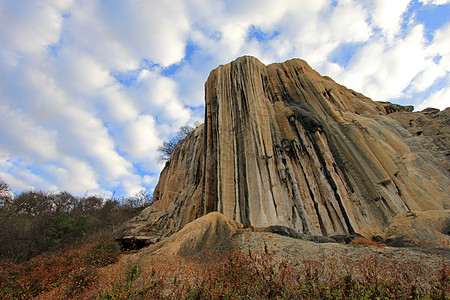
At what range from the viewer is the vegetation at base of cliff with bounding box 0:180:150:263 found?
1399 cm

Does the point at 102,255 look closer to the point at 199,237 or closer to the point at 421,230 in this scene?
the point at 199,237

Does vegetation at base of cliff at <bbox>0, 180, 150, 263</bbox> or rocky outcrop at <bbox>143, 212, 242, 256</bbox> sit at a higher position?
vegetation at base of cliff at <bbox>0, 180, 150, 263</bbox>

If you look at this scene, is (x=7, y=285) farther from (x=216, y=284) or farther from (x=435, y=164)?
(x=435, y=164)

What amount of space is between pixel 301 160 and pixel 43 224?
20822 millimetres

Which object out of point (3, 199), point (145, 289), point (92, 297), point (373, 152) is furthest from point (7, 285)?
point (3, 199)

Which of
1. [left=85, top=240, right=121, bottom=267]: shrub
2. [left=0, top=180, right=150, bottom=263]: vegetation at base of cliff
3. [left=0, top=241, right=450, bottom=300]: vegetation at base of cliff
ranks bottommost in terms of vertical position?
[left=0, top=241, right=450, bottom=300]: vegetation at base of cliff

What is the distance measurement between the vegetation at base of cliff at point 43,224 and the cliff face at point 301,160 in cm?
496

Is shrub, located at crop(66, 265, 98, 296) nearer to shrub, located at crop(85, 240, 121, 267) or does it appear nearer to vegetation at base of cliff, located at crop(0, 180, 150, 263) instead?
shrub, located at crop(85, 240, 121, 267)

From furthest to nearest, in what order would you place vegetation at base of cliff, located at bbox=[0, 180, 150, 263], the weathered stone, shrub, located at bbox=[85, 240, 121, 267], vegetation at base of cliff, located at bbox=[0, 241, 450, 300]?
vegetation at base of cliff, located at bbox=[0, 180, 150, 263] < shrub, located at bbox=[85, 240, 121, 267] < the weathered stone < vegetation at base of cliff, located at bbox=[0, 241, 450, 300]

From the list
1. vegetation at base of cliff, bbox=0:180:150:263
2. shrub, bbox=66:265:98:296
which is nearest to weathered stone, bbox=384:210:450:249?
shrub, bbox=66:265:98:296

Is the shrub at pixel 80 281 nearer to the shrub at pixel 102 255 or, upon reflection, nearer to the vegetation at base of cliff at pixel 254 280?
the vegetation at base of cliff at pixel 254 280

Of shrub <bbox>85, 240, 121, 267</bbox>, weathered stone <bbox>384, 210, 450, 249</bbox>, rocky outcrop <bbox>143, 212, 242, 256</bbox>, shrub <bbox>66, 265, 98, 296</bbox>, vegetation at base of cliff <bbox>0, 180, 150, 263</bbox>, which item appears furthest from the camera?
vegetation at base of cliff <bbox>0, 180, 150, 263</bbox>

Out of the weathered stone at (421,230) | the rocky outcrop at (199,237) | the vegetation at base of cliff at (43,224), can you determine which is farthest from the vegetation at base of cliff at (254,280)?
the vegetation at base of cliff at (43,224)

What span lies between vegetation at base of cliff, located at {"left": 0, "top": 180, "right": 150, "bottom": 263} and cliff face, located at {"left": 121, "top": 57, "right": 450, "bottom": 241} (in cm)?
496
